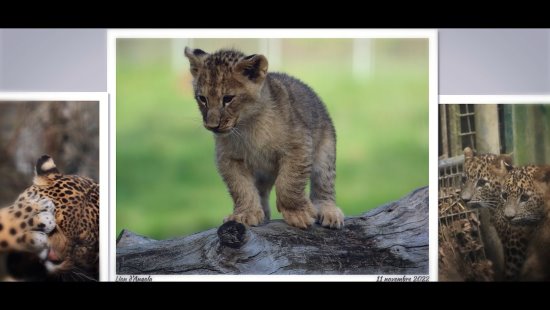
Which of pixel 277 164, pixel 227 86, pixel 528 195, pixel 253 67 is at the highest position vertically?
pixel 253 67

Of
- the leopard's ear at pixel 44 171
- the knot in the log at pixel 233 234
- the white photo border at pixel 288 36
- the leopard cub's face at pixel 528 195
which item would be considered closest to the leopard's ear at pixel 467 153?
the white photo border at pixel 288 36

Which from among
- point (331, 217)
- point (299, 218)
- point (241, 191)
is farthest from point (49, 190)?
point (331, 217)

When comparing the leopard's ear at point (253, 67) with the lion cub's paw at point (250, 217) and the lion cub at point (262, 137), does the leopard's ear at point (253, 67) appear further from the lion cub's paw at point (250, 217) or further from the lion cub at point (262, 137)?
the lion cub's paw at point (250, 217)

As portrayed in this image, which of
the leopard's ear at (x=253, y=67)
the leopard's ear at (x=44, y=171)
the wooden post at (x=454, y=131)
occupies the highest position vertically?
the leopard's ear at (x=253, y=67)

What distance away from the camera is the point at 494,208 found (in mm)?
9047

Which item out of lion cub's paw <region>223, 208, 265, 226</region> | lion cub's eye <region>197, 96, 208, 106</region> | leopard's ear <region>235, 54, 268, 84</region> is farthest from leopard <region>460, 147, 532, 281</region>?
lion cub's eye <region>197, 96, 208, 106</region>

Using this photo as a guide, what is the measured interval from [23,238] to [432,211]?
11.6 feet

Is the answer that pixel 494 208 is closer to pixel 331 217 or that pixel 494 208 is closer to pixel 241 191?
pixel 331 217

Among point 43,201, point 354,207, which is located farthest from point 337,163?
point 43,201

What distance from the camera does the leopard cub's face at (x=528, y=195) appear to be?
899 centimetres

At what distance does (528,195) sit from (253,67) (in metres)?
2.62

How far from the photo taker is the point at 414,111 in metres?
9.14

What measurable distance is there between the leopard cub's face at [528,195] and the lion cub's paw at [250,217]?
2124 millimetres

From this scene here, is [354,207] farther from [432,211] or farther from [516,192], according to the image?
[516,192]
